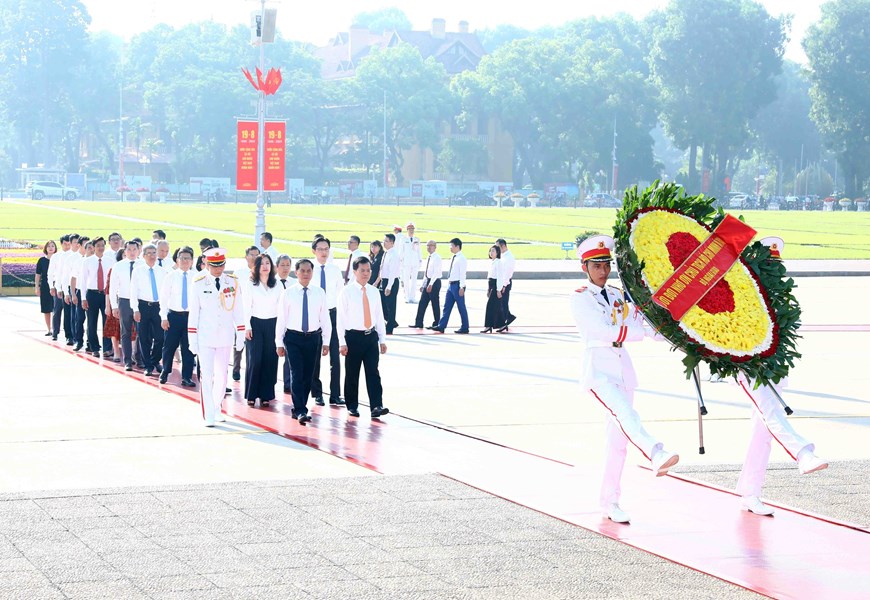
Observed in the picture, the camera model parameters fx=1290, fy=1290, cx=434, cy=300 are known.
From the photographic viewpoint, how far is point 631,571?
23.7 ft

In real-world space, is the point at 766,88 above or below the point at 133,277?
above

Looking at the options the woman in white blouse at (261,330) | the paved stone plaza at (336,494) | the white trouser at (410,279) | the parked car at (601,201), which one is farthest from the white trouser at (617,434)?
the parked car at (601,201)

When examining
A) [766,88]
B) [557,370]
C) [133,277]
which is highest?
[766,88]

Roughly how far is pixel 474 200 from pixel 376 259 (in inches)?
3359

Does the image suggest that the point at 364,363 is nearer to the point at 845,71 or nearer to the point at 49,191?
the point at 49,191

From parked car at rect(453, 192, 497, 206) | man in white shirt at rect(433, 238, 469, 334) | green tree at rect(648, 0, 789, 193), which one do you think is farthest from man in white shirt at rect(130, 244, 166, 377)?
green tree at rect(648, 0, 789, 193)

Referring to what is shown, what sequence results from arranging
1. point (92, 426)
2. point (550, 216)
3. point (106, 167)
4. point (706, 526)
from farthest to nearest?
point (106, 167), point (550, 216), point (92, 426), point (706, 526)

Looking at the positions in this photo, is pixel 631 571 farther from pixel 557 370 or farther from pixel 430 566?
pixel 557 370

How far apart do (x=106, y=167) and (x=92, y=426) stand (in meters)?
114

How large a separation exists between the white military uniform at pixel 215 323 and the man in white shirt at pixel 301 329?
0.47 meters

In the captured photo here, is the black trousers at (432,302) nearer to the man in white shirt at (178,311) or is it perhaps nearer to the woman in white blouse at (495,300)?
the woman in white blouse at (495,300)

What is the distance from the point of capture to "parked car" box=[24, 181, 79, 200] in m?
100

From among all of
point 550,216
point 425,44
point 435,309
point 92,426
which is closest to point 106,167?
point 425,44

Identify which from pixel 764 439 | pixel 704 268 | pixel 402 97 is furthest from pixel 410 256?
pixel 402 97
